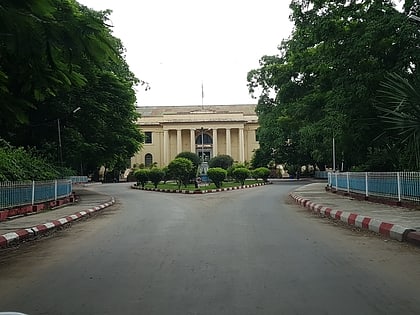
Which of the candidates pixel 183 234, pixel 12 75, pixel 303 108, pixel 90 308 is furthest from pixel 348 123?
pixel 90 308

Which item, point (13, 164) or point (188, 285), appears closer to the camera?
point (188, 285)

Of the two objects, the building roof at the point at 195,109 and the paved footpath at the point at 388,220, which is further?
the building roof at the point at 195,109

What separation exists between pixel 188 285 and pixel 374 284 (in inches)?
92.3

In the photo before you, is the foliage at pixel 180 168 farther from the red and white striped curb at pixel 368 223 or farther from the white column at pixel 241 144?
the white column at pixel 241 144

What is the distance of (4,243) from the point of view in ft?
37.2

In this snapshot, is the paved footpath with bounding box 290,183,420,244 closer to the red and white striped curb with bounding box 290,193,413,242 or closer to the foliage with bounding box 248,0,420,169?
the red and white striped curb with bounding box 290,193,413,242

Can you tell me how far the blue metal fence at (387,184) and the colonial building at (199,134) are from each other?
60.8 metres

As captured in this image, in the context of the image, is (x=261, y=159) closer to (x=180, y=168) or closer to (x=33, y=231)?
(x=180, y=168)

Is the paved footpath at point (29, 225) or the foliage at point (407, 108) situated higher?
the foliage at point (407, 108)

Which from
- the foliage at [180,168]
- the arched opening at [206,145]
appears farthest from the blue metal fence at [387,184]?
the arched opening at [206,145]

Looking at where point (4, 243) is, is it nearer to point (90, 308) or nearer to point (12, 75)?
point (12, 75)

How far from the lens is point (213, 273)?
7250 millimetres

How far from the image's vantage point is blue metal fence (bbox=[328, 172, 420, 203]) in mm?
16438

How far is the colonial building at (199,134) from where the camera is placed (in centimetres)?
8662
